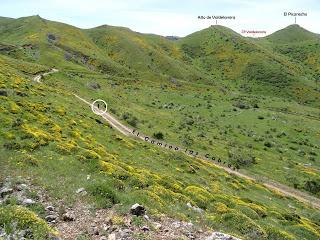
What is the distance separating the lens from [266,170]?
60.3 metres

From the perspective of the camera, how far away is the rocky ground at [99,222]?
17406 mm

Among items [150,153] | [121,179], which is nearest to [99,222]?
[121,179]

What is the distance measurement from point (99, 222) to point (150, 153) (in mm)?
26035

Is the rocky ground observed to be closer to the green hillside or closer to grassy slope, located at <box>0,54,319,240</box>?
the green hillside

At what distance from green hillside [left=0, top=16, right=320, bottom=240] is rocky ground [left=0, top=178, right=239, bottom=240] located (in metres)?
0.12

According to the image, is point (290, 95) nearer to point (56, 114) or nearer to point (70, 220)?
point (56, 114)

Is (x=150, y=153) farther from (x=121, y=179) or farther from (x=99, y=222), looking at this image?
(x=99, y=222)

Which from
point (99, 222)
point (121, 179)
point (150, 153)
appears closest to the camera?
point (99, 222)

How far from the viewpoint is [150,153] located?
44.3m

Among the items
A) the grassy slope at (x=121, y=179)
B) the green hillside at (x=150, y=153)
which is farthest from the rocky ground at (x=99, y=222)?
the grassy slope at (x=121, y=179)

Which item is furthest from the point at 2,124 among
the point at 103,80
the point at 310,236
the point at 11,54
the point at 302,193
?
the point at 11,54

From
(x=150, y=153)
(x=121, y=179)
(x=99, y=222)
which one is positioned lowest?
(x=150, y=153)

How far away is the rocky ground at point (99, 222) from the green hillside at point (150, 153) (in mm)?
120

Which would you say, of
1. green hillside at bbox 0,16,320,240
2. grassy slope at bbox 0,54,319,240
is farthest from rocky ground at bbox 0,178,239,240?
grassy slope at bbox 0,54,319,240
